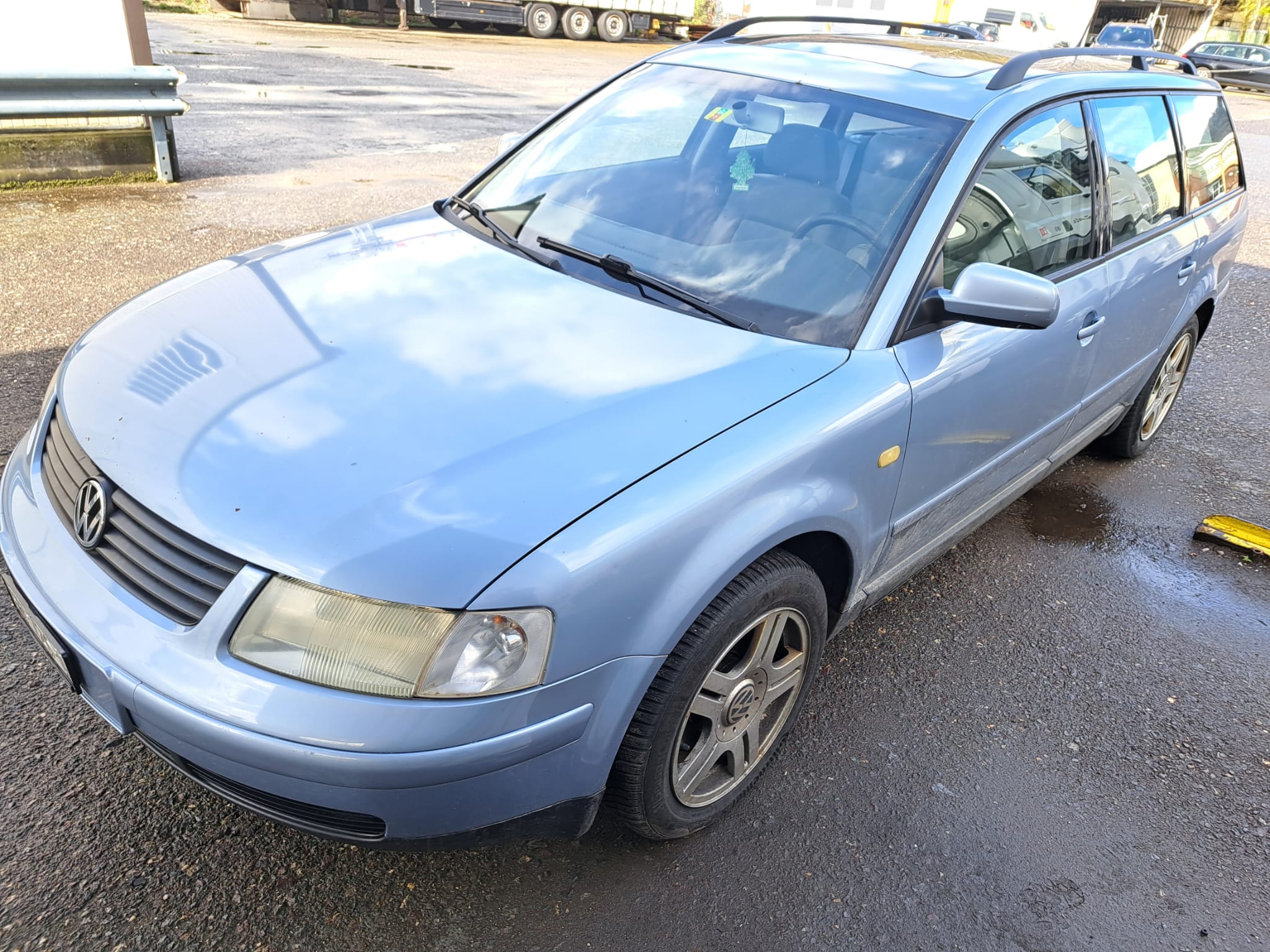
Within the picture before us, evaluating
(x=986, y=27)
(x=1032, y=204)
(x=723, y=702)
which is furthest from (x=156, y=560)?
(x=986, y=27)

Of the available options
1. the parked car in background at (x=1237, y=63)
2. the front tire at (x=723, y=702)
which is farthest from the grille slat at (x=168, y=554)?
the parked car in background at (x=1237, y=63)

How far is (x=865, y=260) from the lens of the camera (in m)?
2.51

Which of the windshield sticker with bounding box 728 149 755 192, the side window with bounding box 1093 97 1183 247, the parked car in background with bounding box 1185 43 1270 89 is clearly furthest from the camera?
the parked car in background with bounding box 1185 43 1270 89

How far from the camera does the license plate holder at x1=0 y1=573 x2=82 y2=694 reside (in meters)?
1.93

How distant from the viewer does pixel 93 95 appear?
6.70 metres

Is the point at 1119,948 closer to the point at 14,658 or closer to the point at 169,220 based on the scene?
the point at 14,658

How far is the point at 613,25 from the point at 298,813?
26757mm

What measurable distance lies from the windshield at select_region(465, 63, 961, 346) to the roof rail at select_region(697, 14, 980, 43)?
511mm

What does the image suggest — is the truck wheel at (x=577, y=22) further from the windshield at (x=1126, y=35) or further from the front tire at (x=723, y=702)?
the front tire at (x=723, y=702)

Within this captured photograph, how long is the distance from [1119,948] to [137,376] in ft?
8.67

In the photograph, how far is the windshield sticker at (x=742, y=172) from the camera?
9.12ft

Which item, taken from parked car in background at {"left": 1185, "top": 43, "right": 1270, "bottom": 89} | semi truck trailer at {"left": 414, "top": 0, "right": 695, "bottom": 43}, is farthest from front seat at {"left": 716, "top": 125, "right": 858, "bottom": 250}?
parked car in background at {"left": 1185, "top": 43, "right": 1270, "bottom": 89}

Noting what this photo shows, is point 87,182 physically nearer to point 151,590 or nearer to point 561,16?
point 151,590

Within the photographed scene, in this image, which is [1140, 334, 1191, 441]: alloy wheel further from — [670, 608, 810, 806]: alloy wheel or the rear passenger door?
[670, 608, 810, 806]: alloy wheel
